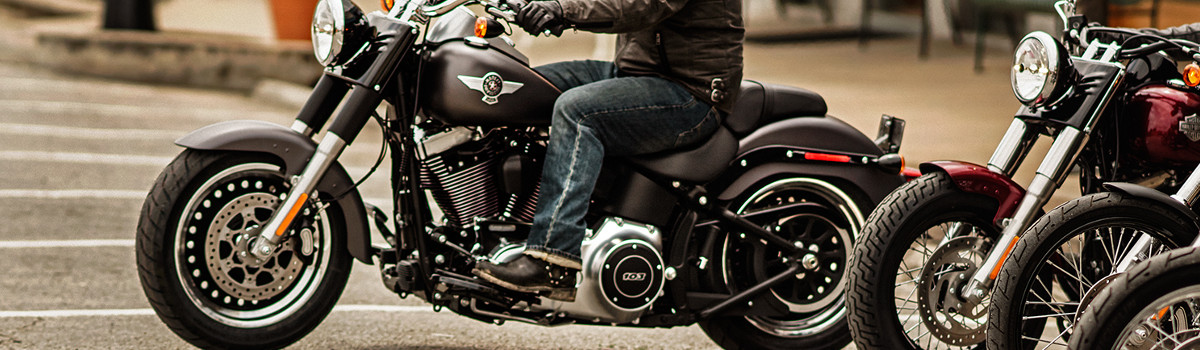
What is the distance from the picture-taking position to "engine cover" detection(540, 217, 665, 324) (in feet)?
14.0

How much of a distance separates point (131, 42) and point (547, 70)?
10035 mm

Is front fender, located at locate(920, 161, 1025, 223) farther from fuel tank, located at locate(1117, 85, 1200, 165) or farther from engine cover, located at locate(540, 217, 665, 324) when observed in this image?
engine cover, located at locate(540, 217, 665, 324)

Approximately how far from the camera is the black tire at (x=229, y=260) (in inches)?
160

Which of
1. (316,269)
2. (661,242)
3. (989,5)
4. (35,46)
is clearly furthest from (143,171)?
(989,5)

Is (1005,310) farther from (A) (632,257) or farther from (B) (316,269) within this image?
(B) (316,269)

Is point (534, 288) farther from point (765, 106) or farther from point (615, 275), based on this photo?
point (765, 106)

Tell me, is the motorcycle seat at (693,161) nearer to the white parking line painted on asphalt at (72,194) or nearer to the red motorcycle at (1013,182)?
the red motorcycle at (1013,182)

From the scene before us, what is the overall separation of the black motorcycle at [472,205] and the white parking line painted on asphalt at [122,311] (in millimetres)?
965

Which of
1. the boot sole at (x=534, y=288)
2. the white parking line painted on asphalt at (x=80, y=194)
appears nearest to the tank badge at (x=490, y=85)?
the boot sole at (x=534, y=288)

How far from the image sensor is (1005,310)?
3.59 m

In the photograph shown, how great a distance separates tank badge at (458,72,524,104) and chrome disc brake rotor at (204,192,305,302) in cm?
73

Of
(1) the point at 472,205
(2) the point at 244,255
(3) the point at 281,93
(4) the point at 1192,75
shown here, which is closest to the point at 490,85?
(1) the point at 472,205

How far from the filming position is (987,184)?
4027mm

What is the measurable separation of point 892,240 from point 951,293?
0.98ft
